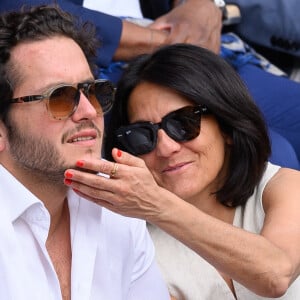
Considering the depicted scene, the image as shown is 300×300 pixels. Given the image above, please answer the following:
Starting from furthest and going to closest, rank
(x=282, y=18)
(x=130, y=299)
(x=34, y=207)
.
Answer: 1. (x=282, y=18)
2. (x=130, y=299)
3. (x=34, y=207)

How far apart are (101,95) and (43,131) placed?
187 millimetres

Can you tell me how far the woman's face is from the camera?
2.12 meters

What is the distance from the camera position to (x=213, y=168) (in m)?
2.18

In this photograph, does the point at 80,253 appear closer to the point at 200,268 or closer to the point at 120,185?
the point at 120,185

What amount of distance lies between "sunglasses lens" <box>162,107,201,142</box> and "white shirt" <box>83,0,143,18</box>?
0.84 m

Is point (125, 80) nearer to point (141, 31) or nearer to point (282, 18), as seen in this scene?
point (141, 31)

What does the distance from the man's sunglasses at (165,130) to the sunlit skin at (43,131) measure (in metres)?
0.33

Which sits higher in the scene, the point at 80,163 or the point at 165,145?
the point at 80,163

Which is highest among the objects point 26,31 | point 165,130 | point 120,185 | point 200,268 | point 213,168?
point 26,31

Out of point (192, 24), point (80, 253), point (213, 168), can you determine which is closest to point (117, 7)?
point (192, 24)

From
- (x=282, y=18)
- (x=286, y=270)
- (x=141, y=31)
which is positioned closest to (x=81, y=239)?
(x=286, y=270)

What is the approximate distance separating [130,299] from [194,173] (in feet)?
1.28

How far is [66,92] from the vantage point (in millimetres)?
1759

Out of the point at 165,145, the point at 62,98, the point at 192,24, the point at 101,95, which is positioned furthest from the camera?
the point at 192,24
